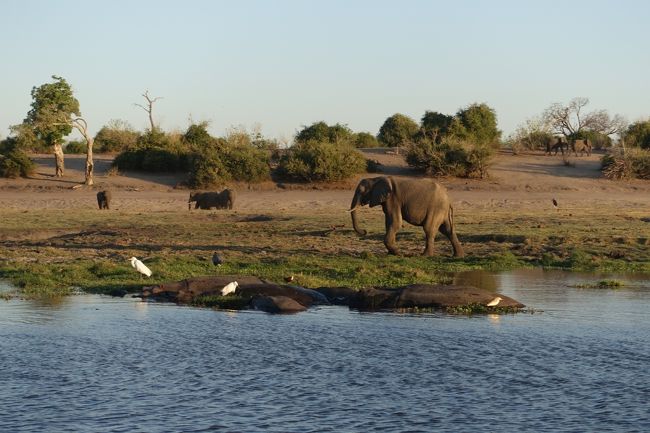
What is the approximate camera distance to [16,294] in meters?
18.6

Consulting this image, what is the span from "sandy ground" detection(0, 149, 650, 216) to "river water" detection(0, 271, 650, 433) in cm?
2255

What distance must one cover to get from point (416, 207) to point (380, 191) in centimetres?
99

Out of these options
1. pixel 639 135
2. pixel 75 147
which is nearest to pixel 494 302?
pixel 639 135

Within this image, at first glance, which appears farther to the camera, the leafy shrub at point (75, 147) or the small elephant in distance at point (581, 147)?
the leafy shrub at point (75, 147)

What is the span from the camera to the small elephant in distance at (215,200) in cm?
3962

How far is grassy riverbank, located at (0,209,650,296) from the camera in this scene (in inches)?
807

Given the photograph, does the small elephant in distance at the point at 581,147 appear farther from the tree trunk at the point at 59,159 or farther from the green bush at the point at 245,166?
the tree trunk at the point at 59,159

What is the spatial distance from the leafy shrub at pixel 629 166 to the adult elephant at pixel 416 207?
2547 cm

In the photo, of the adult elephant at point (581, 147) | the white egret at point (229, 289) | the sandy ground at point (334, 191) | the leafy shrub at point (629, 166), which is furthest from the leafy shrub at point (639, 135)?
the white egret at point (229, 289)

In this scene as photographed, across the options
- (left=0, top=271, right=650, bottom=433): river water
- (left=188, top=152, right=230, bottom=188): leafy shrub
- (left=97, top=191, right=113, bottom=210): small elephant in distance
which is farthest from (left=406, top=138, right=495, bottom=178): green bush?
(left=0, top=271, right=650, bottom=433): river water

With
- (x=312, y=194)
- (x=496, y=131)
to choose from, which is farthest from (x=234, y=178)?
(x=496, y=131)

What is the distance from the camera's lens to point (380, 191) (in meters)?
24.8

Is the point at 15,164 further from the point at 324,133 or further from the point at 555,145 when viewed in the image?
the point at 555,145

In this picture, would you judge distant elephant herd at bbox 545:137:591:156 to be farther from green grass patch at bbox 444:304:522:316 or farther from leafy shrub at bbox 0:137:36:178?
green grass patch at bbox 444:304:522:316
